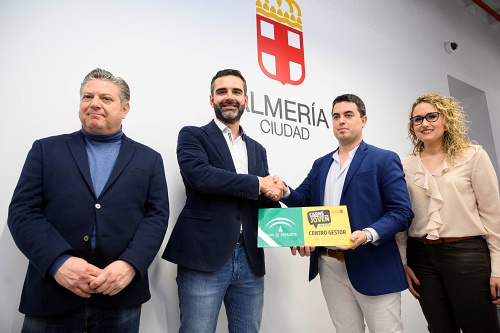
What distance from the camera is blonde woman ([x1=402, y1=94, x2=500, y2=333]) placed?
1733mm

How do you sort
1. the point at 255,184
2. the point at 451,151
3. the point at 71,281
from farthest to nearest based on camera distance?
1. the point at 451,151
2. the point at 255,184
3. the point at 71,281

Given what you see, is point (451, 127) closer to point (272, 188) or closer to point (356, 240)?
point (356, 240)

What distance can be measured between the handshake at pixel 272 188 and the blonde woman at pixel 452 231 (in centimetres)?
82

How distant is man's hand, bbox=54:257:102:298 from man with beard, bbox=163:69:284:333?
493 mm

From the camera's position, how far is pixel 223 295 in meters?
1.71

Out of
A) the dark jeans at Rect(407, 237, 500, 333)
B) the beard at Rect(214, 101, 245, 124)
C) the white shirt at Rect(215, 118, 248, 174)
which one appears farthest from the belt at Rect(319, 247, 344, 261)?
the beard at Rect(214, 101, 245, 124)

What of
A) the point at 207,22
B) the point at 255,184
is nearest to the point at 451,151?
the point at 255,184

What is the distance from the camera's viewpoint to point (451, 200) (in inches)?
73.3

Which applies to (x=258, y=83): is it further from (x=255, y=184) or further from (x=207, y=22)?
(x=255, y=184)

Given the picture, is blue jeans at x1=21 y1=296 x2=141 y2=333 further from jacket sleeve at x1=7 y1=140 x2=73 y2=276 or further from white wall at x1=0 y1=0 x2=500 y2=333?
white wall at x1=0 y1=0 x2=500 y2=333

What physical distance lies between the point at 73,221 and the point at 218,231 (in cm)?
65

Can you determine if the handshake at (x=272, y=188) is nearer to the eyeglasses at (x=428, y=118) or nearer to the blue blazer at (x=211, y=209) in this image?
the blue blazer at (x=211, y=209)

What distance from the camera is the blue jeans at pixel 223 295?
1.64 metres

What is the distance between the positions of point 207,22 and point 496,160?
5096mm
